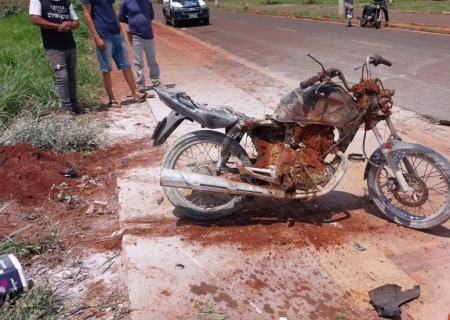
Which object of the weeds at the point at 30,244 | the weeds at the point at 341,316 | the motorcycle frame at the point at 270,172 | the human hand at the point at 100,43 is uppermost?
the human hand at the point at 100,43

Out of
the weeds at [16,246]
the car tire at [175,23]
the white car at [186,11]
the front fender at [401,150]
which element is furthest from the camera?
the car tire at [175,23]

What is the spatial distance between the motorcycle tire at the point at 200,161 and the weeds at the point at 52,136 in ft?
6.43

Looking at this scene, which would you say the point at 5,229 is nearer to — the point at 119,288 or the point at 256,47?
the point at 119,288

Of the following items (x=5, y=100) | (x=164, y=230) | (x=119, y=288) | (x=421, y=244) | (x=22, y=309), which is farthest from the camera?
(x=5, y=100)

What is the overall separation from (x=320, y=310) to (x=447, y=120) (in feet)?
14.7

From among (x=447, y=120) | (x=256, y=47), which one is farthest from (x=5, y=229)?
(x=256, y=47)

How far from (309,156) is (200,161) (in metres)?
0.96

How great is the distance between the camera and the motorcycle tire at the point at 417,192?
11.8 feet

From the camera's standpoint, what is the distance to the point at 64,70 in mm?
6527

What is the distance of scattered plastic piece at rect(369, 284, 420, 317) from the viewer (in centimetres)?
288

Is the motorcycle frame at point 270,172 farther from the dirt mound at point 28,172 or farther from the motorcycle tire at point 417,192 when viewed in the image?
the dirt mound at point 28,172

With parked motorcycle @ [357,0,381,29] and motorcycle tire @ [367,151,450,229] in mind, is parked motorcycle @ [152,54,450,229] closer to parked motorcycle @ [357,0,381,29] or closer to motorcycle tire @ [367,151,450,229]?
motorcycle tire @ [367,151,450,229]

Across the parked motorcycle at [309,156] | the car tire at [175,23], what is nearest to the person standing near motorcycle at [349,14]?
the car tire at [175,23]

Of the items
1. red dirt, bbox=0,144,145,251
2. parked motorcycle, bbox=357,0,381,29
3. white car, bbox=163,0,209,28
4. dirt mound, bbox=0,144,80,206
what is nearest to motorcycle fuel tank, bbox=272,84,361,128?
red dirt, bbox=0,144,145,251
